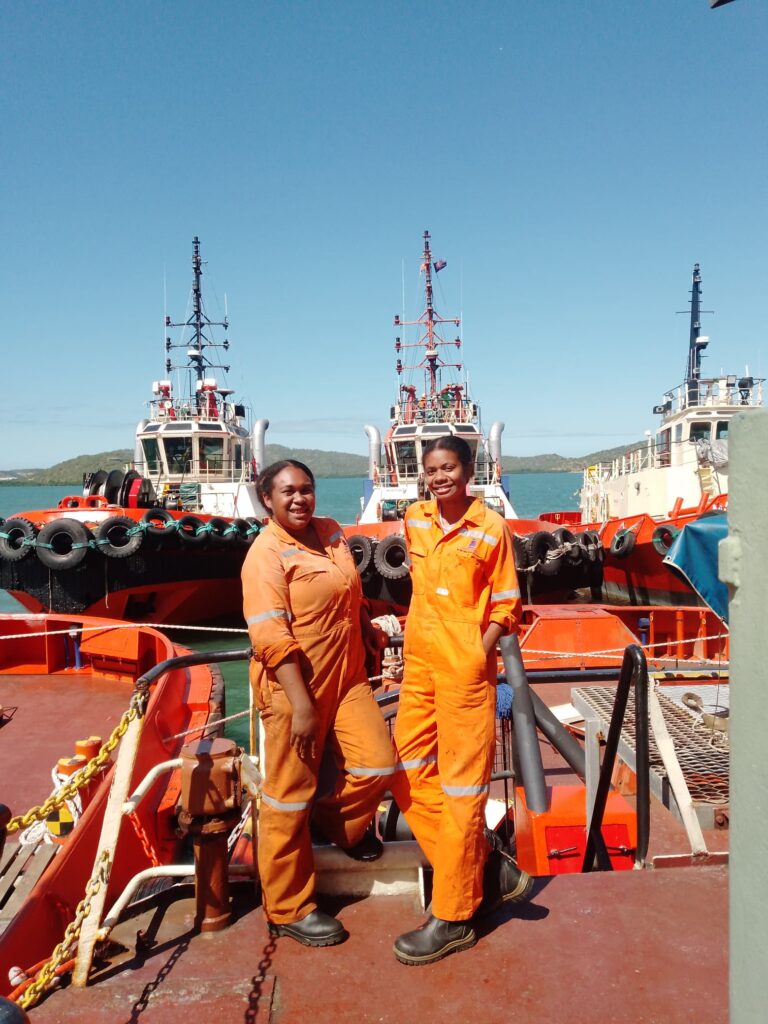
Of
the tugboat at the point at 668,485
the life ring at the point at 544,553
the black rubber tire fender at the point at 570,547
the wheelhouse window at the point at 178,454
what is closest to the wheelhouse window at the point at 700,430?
the tugboat at the point at 668,485

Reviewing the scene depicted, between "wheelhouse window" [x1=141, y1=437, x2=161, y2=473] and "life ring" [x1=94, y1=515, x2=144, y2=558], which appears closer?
"life ring" [x1=94, y1=515, x2=144, y2=558]

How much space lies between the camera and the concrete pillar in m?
0.90

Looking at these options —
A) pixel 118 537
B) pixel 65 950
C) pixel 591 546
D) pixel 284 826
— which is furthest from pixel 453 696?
pixel 591 546

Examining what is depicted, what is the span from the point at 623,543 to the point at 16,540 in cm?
1225

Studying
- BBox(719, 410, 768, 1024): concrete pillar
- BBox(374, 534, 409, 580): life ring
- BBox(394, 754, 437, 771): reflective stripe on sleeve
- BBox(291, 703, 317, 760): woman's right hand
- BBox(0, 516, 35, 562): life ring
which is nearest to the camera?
BBox(719, 410, 768, 1024): concrete pillar

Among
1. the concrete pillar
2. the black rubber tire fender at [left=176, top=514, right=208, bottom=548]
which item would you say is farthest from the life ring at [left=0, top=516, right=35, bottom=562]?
the concrete pillar

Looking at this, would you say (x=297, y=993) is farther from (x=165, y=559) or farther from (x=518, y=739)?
(x=165, y=559)

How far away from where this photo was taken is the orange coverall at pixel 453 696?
223 centimetres

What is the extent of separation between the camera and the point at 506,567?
7.81 ft

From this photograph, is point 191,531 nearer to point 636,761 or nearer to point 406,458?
point 406,458

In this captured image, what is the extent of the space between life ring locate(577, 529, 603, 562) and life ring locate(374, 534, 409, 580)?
4.05 m

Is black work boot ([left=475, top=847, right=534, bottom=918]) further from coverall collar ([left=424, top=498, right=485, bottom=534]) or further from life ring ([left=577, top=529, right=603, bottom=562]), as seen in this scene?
life ring ([left=577, top=529, right=603, bottom=562])

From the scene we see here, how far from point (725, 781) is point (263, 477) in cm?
347

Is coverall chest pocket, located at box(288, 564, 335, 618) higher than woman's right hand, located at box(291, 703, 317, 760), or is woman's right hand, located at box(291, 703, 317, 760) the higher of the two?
coverall chest pocket, located at box(288, 564, 335, 618)
